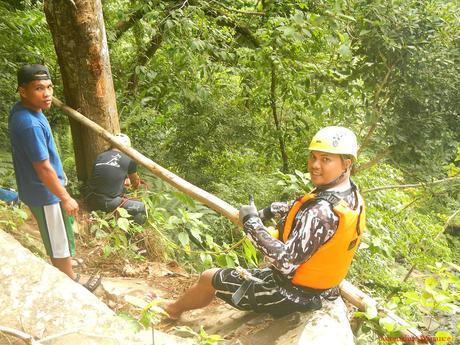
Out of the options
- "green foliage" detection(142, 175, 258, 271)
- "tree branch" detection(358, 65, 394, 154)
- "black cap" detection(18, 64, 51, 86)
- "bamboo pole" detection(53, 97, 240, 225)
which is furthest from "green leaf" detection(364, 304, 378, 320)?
"tree branch" detection(358, 65, 394, 154)

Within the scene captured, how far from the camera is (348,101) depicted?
23.9 ft

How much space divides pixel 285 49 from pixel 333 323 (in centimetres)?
488

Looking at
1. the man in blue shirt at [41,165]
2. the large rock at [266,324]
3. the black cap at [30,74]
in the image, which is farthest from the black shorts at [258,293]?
the black cap at [30,74]

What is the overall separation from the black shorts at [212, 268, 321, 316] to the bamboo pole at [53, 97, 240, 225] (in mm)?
504

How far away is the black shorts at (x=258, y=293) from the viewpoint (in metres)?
3.51

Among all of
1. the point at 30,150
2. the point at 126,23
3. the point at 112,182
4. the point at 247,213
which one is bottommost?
the point at 112,182

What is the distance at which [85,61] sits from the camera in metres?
5.37

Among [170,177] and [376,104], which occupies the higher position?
[376,104]

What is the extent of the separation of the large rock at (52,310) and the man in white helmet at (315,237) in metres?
0.94

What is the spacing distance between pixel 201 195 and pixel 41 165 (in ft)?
5.02

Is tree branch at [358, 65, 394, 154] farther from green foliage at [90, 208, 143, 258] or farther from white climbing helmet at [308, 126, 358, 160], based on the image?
green foliage at [90, 208, 143, 258]

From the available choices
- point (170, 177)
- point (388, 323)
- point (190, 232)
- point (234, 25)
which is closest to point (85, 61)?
point (170, 177)

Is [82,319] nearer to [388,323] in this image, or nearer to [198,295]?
[198,295]

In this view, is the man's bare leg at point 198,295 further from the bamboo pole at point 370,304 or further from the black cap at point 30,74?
the black cap at point 30,74
